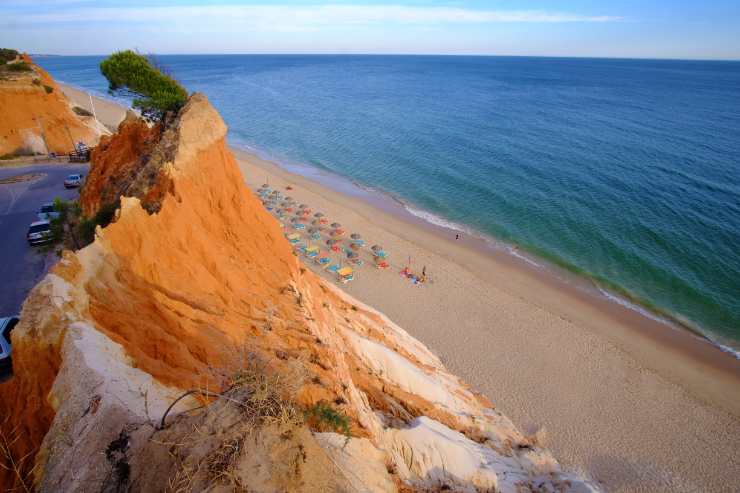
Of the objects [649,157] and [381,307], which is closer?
[381,307]

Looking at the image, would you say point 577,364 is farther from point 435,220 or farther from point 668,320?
point 435,220

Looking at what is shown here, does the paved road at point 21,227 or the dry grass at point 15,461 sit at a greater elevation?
the dry grass at point 15,461

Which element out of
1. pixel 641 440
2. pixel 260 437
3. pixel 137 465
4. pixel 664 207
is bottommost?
pixel 641 440

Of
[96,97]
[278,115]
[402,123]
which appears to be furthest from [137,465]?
[96,97]

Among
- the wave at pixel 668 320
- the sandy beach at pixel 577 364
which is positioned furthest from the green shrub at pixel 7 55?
the wave at pixel 668 320

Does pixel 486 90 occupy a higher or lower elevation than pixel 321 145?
higher

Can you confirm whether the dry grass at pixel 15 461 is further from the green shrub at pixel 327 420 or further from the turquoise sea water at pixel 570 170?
the turquoise sea water at pixel 570 170

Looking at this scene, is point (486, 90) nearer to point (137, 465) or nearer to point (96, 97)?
point (96, 97)
